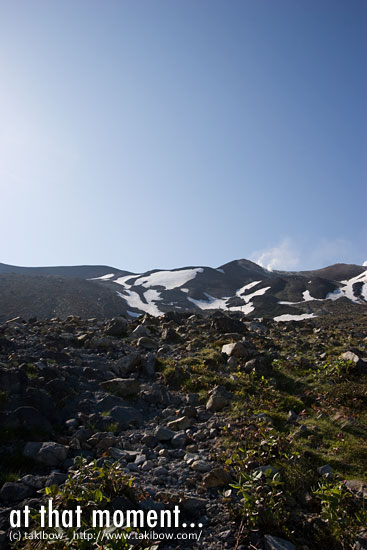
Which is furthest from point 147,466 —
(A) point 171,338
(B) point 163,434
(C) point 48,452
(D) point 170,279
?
(D) point 170,279

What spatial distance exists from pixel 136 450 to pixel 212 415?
75.4 inches

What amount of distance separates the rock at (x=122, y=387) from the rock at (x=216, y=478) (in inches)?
151

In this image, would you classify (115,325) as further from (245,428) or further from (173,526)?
(173,526)

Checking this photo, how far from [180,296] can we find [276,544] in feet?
231

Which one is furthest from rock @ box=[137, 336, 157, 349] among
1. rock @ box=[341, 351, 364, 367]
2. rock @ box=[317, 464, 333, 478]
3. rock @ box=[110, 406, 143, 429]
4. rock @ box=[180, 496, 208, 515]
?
rock @ box=[317, 464, 333, 478]

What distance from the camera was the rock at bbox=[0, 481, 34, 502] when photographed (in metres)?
3.83

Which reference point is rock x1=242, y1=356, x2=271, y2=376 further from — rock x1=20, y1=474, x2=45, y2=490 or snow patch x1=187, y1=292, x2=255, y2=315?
snow patch x1=187, y1=292, x2=255, y2=315

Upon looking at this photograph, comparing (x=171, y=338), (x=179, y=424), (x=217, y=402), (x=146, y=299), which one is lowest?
(x=179, y=424)

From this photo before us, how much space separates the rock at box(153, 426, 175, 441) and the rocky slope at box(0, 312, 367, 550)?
2 cm

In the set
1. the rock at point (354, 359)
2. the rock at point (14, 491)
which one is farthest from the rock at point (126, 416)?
the rock at point (354, 359)

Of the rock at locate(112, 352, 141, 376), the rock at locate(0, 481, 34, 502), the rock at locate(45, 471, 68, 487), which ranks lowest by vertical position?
the rock at locate(0, 481, 34, 502)

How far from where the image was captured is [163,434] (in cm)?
560

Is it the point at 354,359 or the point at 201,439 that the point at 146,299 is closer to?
the point at 354,359

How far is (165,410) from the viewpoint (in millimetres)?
6750
